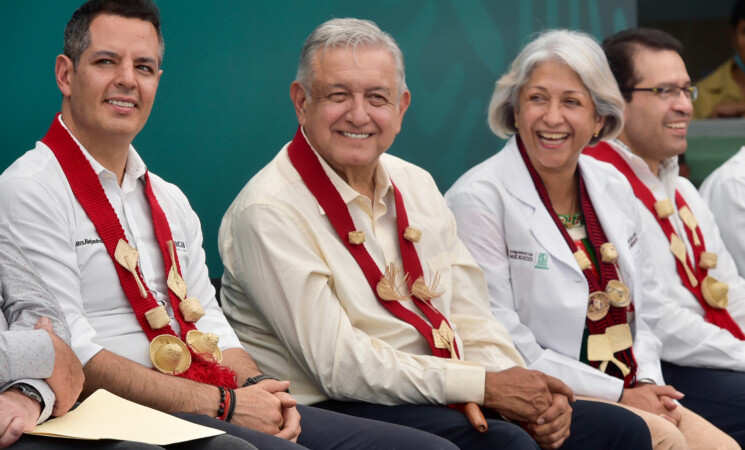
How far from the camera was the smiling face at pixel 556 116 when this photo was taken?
14.3ft

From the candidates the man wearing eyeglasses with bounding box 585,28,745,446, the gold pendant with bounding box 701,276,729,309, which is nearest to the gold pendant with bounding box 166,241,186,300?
the man wearing eyeglasses with bounding box 585,28,745,446

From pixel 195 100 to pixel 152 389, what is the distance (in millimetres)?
1553

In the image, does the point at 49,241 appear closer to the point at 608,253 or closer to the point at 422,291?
the point at 422,291

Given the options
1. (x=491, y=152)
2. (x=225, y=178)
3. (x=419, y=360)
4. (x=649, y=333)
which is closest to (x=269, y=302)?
(x=419, y=360)

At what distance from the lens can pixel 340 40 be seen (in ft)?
12.0

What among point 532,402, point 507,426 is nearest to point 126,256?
point 507,426

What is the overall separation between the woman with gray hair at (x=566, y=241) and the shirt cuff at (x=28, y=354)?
2054 mm

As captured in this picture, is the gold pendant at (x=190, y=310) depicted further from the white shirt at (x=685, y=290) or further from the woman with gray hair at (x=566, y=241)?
the white shirt at (x=685, y=290)

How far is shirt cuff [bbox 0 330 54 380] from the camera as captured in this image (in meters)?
2.46

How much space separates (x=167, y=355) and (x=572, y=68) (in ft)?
6.80

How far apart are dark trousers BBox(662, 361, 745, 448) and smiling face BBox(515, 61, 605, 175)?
3.46 feet

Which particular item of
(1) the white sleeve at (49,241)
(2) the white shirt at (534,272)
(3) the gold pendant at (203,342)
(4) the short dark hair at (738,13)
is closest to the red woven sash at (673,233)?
(2) the white shirt at (534,272)

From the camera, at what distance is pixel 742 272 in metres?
5.40

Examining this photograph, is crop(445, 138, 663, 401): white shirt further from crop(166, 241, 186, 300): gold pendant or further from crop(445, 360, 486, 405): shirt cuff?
crop(166, 241, 186, 300): gold pendant
